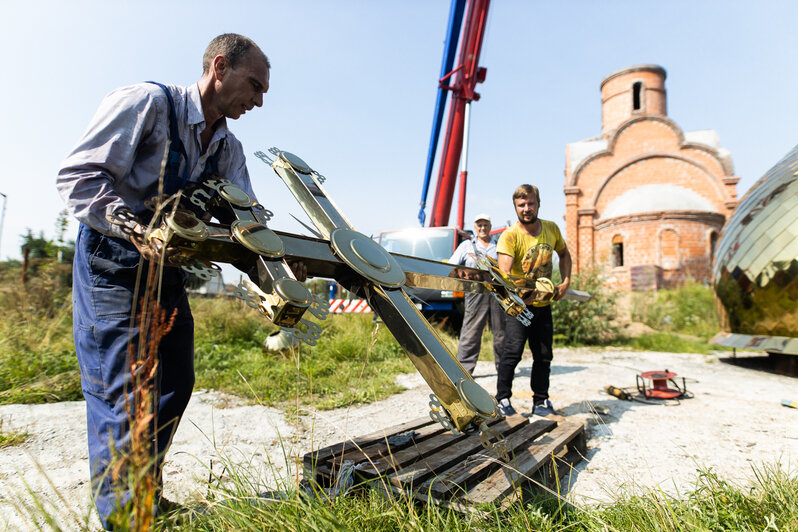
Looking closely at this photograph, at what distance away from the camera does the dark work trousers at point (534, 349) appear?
10.7 ft

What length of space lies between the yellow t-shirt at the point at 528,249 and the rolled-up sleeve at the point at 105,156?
95.9 inches

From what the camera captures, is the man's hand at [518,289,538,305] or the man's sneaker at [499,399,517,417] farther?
the man's sneaker at [499,399,517,417]

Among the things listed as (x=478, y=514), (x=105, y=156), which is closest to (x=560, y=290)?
(x=478, y=514)

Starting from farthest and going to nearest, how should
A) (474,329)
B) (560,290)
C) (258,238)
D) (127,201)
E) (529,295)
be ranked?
(474,329) → (560,290) → (529,295) → (127,201) → (258,238)

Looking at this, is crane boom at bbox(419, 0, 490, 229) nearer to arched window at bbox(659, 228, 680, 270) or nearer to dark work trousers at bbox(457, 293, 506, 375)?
dark work trousers at bbox(457, 293, 506, 375)

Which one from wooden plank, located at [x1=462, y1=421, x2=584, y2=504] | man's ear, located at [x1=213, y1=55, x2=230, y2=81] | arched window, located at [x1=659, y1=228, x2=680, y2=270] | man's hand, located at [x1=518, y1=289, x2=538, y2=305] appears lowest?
wooden plank, located at [x1=462, y1=421, x2=584, y2=504]

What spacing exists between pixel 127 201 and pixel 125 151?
0.55 feet

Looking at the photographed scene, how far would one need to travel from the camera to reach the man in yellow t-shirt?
3236 millimetres

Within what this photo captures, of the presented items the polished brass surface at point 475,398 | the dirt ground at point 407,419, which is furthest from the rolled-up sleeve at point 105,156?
the polished brass surface at point 475,398

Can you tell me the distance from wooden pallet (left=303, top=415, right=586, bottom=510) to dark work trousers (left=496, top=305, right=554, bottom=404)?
0.71m

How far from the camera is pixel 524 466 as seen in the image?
6.35ft

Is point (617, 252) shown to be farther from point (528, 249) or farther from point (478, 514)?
point (478, 514)

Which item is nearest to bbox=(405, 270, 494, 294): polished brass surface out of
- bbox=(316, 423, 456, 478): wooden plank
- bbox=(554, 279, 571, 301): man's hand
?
bbox=(316, 423, 456, 478): wooden plank

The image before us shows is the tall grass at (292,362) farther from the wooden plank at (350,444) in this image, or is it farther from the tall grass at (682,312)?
the tall grass at (682,312)
